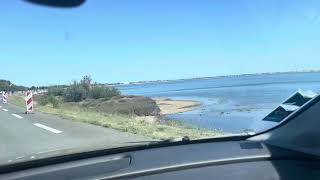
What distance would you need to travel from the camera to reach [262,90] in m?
5.37

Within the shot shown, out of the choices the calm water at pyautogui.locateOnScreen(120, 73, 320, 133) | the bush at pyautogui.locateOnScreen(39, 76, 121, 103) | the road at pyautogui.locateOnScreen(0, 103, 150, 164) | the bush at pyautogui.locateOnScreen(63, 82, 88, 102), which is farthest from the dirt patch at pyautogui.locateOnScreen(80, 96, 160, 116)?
the calm water at pyautogui.locateOnScreen(120, 73, 320, 133)

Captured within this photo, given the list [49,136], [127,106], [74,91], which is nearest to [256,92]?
[74,91]

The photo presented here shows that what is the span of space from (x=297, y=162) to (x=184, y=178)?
634mm

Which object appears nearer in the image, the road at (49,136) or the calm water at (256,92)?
the calm water at (256,92)

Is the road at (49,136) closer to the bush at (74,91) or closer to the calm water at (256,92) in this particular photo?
the bush at (74,91)

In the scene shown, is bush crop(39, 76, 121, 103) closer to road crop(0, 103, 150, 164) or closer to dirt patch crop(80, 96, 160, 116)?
road crop(0, 103, 150, 164)

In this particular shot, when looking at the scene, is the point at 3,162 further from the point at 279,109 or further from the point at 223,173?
the point at 279,109

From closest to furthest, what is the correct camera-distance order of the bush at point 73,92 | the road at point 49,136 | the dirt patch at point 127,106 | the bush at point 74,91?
the bush at point 74,91, the bush at point 73,92, the road at point 49,136, the dirt patch at point 127,106

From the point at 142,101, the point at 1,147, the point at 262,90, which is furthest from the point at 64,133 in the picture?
the point at 142,101

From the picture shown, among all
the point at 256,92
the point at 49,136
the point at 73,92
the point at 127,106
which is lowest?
the point at 127,106

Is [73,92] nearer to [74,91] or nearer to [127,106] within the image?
[74,91]

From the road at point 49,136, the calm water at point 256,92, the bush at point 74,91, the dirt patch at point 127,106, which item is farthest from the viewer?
the dirt patch at point 127,106

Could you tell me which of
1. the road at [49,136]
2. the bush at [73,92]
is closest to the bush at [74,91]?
the bush at [73,92]

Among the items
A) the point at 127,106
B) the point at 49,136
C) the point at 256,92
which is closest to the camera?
the point at 256,92
